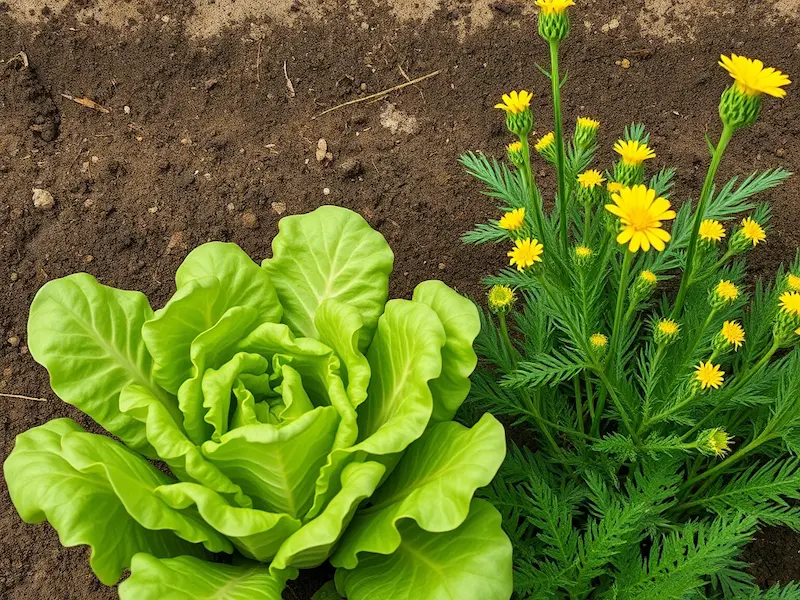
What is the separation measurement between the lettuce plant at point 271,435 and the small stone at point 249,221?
56 cm

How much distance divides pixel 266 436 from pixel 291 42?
1762 millimetres

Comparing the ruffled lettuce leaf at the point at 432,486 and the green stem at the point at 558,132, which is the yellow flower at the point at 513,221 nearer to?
the green stem at the point at 558,132

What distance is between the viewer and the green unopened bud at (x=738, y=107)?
3.60ft

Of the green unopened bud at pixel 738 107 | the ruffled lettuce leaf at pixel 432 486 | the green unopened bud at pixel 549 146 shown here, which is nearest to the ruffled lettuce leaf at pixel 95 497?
the ruffled lettuce leaf at pixel 432 486

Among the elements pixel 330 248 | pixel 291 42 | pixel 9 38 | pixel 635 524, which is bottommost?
pixel 635 524

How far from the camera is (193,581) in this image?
1329 millimetres

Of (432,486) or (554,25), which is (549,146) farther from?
(432,486)

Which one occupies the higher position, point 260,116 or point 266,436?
point 260,116

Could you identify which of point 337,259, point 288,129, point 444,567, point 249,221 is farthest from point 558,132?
point 288,129

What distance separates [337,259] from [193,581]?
72 centimetres

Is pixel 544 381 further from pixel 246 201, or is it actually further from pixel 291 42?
pixel 291 42

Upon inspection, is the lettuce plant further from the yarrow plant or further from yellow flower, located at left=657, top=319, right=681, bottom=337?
yellow flower, located at left=657, top=319, right=681, bottom=337

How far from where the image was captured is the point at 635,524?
150 centimetres

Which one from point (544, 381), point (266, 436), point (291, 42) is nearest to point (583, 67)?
point (291, 42)
